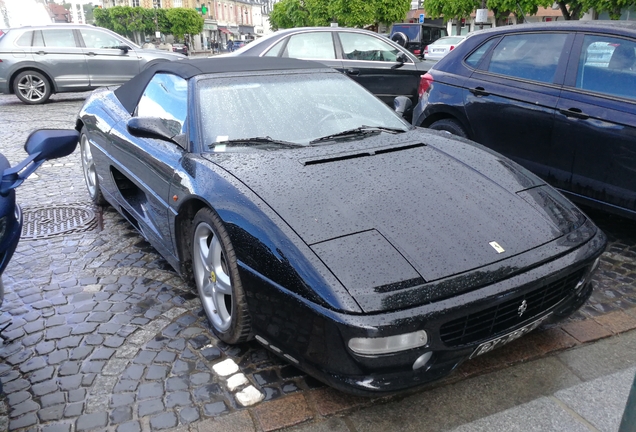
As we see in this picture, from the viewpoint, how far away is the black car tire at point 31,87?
11.4 metres

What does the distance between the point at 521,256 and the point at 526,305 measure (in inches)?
8.1

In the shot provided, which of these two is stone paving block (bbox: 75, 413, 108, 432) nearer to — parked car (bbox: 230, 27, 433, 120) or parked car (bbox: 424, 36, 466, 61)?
parked car (bbox: 230, 27, 433, 120)

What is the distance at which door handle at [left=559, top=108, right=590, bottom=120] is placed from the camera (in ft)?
12.4

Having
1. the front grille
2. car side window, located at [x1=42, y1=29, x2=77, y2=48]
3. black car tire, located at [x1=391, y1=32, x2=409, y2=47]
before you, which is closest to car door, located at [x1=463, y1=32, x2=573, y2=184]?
the front grille

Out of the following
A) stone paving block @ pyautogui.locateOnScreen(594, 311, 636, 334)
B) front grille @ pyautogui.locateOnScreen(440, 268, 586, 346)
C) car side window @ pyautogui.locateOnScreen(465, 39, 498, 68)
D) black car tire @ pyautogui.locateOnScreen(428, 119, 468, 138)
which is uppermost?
car side window @ pyautogui.locateOnScreen(465, 39, 498, 68)

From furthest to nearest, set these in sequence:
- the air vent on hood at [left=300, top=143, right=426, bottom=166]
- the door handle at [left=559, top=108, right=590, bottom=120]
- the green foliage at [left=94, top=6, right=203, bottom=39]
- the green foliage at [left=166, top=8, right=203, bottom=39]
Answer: the green foliage at [left=166, top=8, right=203, bottom=39] < the green foliage at [left=94, top=6, right=203, bottom=39] < the door handle at [left=559, top=108, right=590, bottom=120] < the air vent on hood at [left=300, top=143, right=426, bottom=166]

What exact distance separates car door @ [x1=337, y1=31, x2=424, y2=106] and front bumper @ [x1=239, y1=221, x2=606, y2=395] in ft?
20.3

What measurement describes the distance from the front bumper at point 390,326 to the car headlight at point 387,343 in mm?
21

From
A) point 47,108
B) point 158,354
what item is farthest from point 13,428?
point 47,108

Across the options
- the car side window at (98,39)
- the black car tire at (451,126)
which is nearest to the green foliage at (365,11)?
the car side window at (98,39)

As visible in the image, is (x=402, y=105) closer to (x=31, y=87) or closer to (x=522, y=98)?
(x=522, y=98)

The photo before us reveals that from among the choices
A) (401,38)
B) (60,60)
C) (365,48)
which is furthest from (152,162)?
(401,38)

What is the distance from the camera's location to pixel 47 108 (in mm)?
11047

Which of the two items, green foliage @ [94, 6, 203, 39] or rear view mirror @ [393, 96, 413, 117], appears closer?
rear view mirror @ [393, 96, 413, 117]
